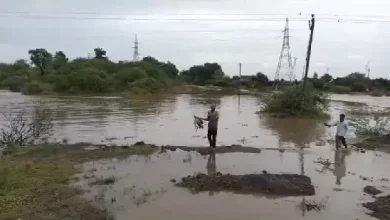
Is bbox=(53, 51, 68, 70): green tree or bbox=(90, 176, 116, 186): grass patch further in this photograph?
bbox=(53, 51, 68, 70): green tree

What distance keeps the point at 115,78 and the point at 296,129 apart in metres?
51.3

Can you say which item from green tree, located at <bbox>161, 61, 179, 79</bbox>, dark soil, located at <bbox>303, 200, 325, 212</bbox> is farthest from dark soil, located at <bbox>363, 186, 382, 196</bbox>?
green tree, located at <bbox>161, 61, 179, 79</bbox>

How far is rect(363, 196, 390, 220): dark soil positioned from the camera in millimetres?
8461

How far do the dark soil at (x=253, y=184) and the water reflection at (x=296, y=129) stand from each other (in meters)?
7.78

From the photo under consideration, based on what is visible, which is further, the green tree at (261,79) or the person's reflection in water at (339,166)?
the green tree at (261,79)

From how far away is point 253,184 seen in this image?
10383mm

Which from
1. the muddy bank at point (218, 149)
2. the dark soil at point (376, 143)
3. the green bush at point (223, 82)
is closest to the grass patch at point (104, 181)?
the muddy bank at point (218, 149)

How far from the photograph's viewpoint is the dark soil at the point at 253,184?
1002cm

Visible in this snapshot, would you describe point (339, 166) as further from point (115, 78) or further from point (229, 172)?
point (115, 78)

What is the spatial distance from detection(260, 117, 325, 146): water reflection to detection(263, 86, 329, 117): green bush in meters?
1.26

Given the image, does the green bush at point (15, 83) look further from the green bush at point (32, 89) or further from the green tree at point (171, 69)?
the green tree at point (171, 69)

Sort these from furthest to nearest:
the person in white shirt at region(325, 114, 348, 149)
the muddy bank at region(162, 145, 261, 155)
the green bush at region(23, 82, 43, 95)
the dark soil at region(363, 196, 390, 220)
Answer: the green bush at region(23, 82, 43, 95) → the person in white shirt at region(325, 114, 348, 149) → the muddy bank at region(162, 145, 261, 155) → the dark soil at region(363, 196, 390, 220)

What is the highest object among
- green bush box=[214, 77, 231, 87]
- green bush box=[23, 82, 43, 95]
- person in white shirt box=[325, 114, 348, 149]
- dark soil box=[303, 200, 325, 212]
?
green bush box=[214, 77, 231, 87]

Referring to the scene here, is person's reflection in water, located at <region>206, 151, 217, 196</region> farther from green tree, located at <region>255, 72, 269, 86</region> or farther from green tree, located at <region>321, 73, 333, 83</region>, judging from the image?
green tree, located at <region>321, 73, 333, 83</region>
